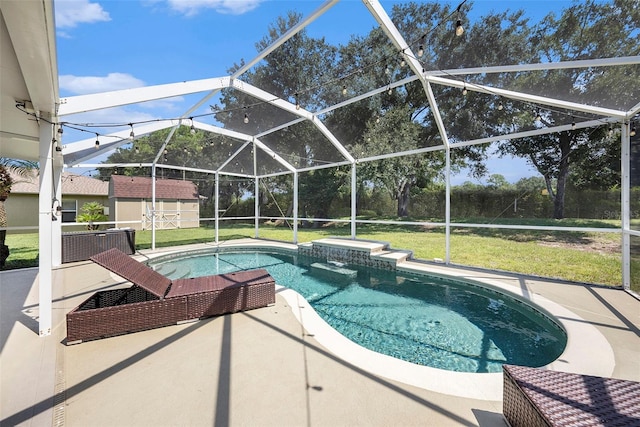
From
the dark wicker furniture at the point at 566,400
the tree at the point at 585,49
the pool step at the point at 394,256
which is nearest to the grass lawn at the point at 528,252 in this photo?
the pool step at the point at 394,256

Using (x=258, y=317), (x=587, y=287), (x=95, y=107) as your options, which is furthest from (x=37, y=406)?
(x=587, y=287)

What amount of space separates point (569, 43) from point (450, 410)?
4.80 metres

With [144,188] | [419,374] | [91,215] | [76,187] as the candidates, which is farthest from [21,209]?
[419,374]

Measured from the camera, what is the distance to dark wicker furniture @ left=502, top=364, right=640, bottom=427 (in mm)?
1574

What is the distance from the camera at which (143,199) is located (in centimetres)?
1792

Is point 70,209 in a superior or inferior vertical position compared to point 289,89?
inferior

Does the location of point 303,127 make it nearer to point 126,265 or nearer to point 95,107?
point 95,107

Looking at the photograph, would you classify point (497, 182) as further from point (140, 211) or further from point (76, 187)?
point (76, 187)

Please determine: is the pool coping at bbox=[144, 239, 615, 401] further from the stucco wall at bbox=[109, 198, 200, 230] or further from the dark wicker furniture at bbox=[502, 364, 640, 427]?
the stucco wall at bbox=[109, 198, 200, 230]

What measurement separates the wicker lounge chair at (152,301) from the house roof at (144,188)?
1303 cm

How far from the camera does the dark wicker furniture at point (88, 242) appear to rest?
312 inches

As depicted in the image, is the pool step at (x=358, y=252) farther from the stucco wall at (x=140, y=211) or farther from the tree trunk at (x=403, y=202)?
the stucco wall at (x=140, y=211)

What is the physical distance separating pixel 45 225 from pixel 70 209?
17.6m

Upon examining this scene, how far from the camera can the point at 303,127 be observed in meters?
8.50
